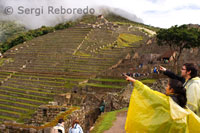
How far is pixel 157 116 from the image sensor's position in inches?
153

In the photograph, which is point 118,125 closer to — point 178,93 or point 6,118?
point 178,93

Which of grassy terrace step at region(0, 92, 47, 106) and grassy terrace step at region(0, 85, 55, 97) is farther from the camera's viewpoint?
grassy terrace step at region(0, 85, 55, 97)

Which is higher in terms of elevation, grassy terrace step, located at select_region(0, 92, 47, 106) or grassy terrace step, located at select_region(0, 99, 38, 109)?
grassy terrace step, located at select_region(0, 92, 47, 106)

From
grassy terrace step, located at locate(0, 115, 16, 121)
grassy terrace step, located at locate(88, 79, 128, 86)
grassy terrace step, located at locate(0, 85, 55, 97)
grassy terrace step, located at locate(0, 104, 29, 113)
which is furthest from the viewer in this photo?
grassy terrace step, located at locate(0, 85, 55, 97)

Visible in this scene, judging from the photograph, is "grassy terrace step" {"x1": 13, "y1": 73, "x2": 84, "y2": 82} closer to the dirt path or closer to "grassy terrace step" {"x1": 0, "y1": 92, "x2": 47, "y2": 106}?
"grassy terrace step" {"x1": 0, "y1": 92, "x2": 47, "y2": 106}

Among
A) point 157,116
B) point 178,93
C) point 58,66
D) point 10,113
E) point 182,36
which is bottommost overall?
point 10,113

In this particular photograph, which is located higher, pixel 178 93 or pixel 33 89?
pixel 178 93

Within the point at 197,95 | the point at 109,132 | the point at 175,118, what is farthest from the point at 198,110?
the point at 109,132

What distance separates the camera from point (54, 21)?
100438 millimetres

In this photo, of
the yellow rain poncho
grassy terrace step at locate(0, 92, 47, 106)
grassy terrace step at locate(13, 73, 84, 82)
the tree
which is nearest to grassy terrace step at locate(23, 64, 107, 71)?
grassy terrace step at locate(13, 73, 84, 82)

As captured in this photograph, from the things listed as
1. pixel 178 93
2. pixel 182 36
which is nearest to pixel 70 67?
pixel 182 36

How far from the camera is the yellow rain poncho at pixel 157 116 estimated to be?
3.76 m

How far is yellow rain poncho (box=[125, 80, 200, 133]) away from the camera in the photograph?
12.3 ft

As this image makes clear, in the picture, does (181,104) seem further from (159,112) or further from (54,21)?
(54,21)
